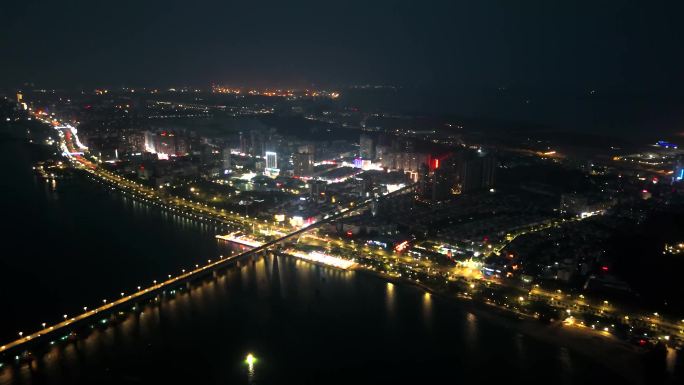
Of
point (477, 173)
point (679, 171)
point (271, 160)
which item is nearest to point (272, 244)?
point (271, 160)

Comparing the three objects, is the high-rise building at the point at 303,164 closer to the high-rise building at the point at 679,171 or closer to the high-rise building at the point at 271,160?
the high-rise building at the point at 271,160

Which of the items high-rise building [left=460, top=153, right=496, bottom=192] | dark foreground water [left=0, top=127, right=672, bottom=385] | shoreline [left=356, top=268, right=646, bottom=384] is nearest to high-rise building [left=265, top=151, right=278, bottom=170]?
high-rise building [left=460, top=153, right=496, bottom=192]

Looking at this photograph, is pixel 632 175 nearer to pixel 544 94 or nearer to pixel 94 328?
pixel 94 328

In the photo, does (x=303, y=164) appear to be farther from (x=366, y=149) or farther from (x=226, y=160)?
(x=366, y=149)

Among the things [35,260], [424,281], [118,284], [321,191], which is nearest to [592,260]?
[424,281]

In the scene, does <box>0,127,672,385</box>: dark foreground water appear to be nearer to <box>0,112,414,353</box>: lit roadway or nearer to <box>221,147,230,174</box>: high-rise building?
<box>0,112,414,353</box>: lit roadway
